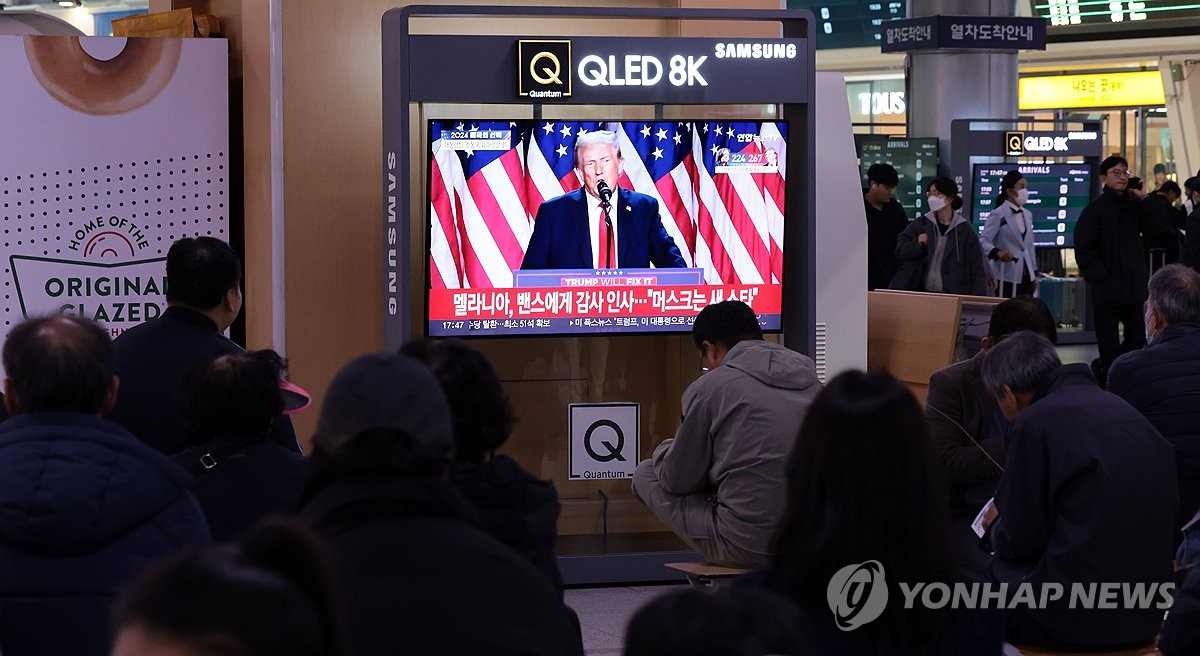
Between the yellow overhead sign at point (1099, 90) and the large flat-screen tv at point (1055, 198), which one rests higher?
the yellow overhead sign at point (1099, 90)

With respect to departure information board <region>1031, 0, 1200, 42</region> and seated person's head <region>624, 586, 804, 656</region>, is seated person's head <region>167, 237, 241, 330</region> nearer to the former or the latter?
seated person's head <region>624, 586, 804, 656</region>

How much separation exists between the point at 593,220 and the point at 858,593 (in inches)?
146

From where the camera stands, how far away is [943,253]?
1015 cm

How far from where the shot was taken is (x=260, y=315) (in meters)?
6.04

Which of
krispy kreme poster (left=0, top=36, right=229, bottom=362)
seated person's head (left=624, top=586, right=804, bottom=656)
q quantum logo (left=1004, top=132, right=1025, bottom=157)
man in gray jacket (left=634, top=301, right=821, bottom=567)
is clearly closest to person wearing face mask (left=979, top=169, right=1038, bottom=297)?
q quantum logo (left=1004, top=132, right=1025, bottom=157)

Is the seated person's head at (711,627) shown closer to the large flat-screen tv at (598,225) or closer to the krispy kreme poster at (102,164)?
the large flat-screen tv at (598,225)

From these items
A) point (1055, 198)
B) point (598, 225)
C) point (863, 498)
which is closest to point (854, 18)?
point (1055, 198)

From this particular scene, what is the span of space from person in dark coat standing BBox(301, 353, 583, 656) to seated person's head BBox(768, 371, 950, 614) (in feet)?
1.23

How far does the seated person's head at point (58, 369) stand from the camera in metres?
2.77

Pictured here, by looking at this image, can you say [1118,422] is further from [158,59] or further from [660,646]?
[158,59]

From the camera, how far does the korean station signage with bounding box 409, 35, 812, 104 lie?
559cm

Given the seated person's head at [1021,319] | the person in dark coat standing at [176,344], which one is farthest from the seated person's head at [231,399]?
the seated person's head at [1021,319]

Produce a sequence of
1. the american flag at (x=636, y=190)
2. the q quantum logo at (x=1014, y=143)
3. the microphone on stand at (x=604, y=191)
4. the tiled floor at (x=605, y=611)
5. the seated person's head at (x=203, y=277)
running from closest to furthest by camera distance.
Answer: the seated person's head at (x=203, y=277) → the tiled floor at (x=605, y=611) → the american flag at (x=636, y=190) → the microphone on stand at (x=604, y=191) → the q quantum logo at (x=1014, y=143)

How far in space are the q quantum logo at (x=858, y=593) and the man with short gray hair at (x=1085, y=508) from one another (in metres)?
1.46
